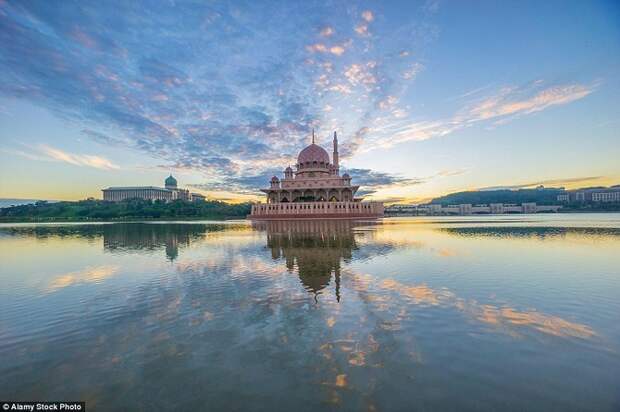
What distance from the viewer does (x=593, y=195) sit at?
156 m

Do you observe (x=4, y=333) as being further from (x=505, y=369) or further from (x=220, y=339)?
(x=505, y=369)

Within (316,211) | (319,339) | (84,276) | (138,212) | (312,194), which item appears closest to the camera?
(319,339)

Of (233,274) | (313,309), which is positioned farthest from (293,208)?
(313,309)

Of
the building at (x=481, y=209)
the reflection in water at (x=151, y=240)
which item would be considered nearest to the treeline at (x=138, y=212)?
the reflection in water at (x=151, y=240)

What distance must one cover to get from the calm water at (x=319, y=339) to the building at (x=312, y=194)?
5759cm

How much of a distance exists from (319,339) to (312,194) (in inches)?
2931

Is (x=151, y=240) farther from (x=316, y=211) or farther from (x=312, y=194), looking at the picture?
(x=312, y=194)

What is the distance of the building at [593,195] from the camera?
14475cm

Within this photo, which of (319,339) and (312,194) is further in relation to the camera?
(312,194)

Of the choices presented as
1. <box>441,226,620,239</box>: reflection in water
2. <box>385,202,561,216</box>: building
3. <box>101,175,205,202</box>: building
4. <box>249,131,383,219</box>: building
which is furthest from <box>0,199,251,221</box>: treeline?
<box>441,226,620,239</box>: reflection in water

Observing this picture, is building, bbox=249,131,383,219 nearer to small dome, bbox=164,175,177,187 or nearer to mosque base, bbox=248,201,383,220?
mosque base, bbox=248,201,383,220

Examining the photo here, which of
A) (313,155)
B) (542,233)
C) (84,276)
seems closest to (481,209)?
(313,155)

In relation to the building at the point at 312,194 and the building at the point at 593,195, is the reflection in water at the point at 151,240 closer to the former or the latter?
the building at the point at 312,194

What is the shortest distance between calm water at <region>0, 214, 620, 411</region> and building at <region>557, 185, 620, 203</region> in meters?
184
